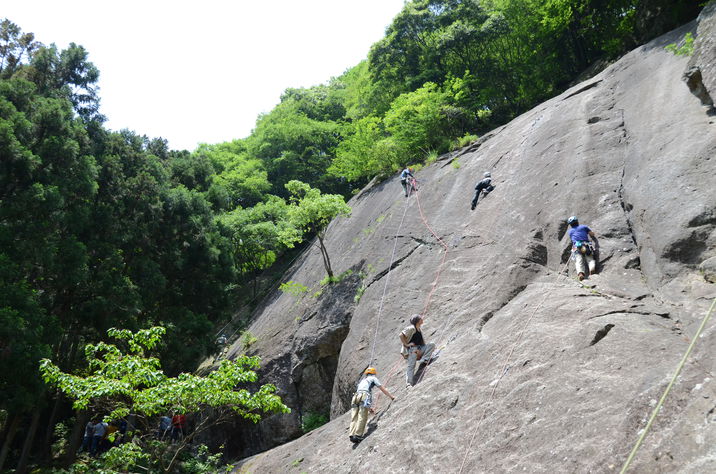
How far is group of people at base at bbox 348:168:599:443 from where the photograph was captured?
9.64m

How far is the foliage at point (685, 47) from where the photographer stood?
12689mm

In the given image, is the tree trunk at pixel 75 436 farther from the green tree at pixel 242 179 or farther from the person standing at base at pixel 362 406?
the green tree at pixel 242 179

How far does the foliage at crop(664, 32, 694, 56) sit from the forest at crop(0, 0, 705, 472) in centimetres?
423

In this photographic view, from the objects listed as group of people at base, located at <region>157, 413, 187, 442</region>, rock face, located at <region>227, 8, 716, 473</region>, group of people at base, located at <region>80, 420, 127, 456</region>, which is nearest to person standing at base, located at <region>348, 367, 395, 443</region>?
rock face, located at <region>227, 8, 716, 473</region>

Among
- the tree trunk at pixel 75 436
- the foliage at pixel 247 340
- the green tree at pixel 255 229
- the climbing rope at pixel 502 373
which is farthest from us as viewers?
the green tree at pixel 255 229

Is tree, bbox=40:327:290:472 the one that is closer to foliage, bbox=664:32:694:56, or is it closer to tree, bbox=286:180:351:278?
tree, bbox=286:180:351:278

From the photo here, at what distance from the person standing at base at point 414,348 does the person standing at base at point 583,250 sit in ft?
10.7

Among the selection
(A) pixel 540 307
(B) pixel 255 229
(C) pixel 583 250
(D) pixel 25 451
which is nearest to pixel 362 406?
(A) pixel 540 307

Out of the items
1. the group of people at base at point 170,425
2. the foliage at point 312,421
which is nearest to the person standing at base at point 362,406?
the group of people at base at point 170,425

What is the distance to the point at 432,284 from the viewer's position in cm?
1277

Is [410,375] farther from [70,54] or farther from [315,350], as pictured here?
[70,54]

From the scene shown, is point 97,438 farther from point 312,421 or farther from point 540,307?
point 540,307

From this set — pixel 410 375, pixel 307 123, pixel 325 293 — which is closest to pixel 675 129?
pixel 410 375

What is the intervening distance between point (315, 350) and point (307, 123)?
2611cm
